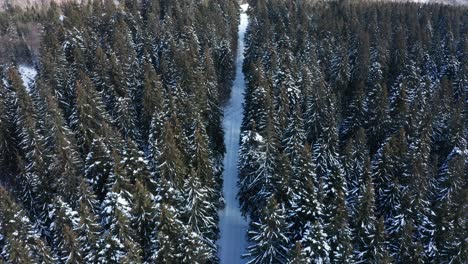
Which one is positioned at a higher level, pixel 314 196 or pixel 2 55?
pixel 314 196

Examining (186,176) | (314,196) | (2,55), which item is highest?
(314,196)

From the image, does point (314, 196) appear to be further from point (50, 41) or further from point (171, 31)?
point (50, 41)

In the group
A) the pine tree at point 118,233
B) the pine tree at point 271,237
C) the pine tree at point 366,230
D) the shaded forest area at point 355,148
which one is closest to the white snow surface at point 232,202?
the shaded forest area at point 355,148

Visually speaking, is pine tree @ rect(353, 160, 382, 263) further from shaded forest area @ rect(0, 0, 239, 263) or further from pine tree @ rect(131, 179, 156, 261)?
pine tree @ rect(131, 179, 156, 261)

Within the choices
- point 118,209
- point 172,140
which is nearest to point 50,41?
point 172,140

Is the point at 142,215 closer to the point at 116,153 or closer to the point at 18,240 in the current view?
the point at 116,153

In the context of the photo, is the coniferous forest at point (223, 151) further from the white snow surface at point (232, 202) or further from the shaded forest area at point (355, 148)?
the white snow surface at point (232, 202)

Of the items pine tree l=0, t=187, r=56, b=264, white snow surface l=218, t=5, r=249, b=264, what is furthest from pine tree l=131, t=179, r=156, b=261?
white snow surface l=218, t=5, r=249, b=264

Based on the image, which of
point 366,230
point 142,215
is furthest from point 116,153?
point 366,230
